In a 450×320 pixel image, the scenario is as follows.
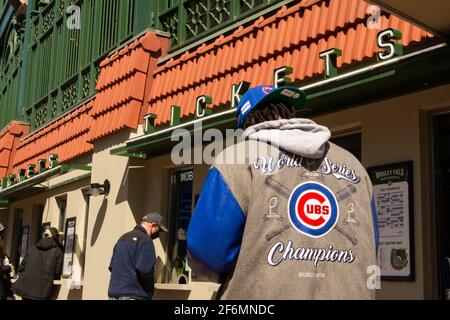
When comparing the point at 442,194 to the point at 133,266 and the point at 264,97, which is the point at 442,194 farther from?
A: the point at 264,97

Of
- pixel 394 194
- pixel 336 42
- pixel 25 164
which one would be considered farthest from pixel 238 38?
pixel 25 164

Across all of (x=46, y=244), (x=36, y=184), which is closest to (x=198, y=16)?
(x=46, y=244)

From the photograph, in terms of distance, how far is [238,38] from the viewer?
7863mm

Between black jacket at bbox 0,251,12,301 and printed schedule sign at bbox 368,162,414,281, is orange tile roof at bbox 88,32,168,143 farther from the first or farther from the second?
printed schedule sign at bbox 368,162,414,281

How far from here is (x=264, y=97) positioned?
8.76 feet

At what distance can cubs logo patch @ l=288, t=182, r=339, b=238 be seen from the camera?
2.51m

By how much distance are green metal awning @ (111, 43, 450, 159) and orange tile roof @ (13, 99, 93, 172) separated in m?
5.52

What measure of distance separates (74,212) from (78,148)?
3.94 feet

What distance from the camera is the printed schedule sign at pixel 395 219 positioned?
18.2 ft

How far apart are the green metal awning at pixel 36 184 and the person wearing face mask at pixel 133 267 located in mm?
4908

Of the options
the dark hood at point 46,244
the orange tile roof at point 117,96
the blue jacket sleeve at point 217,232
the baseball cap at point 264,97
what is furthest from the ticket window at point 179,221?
the blue jacket sleeve at point 217,232

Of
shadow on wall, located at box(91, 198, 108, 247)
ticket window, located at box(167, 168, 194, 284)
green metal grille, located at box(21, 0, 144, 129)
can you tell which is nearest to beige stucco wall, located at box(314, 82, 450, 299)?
ticket window, located at box(167, 168, 194, 284)
